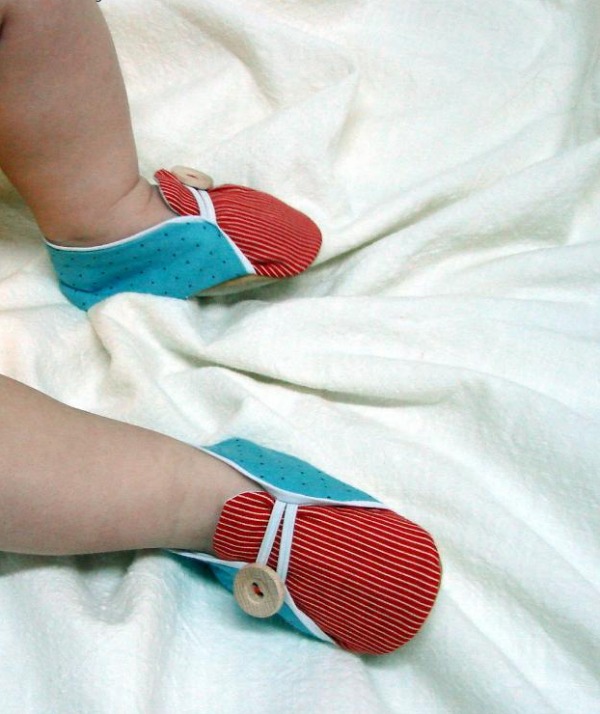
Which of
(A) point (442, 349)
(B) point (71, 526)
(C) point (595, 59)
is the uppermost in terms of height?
(C) point (595, 59)

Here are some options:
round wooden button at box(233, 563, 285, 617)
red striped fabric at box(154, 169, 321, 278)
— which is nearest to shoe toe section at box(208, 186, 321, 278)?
red striped fabric at box(154, 169, 321, 278)

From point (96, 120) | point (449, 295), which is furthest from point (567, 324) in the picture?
point (96, 120)

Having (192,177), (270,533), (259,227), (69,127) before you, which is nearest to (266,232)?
(259,227)

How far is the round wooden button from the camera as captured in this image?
1.95ft

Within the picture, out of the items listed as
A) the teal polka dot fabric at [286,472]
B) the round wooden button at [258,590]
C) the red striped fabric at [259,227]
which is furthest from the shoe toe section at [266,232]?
the round wooden button at [258,590]

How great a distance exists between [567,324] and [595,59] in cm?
41

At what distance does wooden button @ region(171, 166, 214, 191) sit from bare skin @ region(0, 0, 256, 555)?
0.04 m

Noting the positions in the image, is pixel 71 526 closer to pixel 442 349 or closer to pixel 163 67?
pixel 442 349

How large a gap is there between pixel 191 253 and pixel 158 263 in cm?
4

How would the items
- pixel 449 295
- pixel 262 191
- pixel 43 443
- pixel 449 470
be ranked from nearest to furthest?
pixel 43 443 → pixel 449 470 → pixel 449 295 → pixel 262 191

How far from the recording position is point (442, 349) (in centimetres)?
74

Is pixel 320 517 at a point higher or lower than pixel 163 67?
lower

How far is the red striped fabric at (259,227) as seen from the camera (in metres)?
0.77

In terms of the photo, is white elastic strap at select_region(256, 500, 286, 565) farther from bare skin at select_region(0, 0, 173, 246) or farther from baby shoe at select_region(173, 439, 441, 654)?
bare skin at select_region(0, 0, 173, 246)
